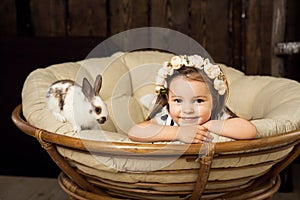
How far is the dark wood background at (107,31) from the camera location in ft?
7.87

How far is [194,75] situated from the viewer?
1392mm

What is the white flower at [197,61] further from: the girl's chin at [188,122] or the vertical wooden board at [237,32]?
the vertical wooden board at [237,32]

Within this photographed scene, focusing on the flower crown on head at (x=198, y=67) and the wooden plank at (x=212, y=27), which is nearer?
the flower crown on head at (x=198, y=67)

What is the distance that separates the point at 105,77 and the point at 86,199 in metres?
0.62

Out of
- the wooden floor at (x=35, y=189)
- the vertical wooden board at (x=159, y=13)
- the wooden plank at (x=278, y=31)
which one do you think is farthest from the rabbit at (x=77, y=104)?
the vertical wooden board at (x=159, y=13)

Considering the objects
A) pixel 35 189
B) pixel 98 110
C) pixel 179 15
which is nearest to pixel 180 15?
pixel 179 15

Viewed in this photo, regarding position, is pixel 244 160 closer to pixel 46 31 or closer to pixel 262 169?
pixel 262 169

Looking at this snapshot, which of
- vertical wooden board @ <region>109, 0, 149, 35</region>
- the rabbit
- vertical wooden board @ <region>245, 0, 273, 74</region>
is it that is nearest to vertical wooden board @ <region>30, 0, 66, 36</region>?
vertical wooden board @ <region>109, 0, 149, 35</region>

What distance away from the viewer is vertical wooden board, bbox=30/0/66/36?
271 centimetres

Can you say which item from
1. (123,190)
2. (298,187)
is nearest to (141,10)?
(298,187)

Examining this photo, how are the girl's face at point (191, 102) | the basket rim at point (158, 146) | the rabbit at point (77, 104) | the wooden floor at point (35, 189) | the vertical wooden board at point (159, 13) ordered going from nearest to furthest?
the basket rim at point (158, 146)
the girl's face at point (191, 102)
the rabbit at point (77, 104)
the wooden floor at point (35, 189)
the vertical wooden board at point (159, 13)

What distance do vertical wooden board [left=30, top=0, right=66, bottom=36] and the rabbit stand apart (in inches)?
48.7

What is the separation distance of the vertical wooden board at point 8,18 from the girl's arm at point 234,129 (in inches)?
68.5

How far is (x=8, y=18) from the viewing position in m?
2.74
